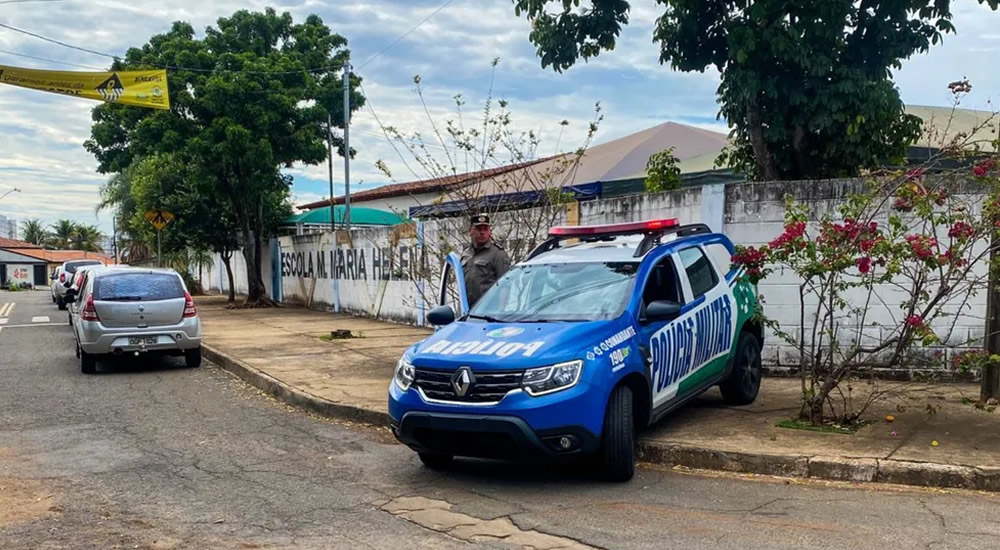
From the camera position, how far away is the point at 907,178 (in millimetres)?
6539

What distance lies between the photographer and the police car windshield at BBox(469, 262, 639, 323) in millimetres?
6027

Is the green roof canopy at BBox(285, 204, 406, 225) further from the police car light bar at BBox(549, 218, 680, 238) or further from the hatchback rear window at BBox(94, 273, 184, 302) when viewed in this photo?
the police car light bar at BBox(549, 218, 680, 238)

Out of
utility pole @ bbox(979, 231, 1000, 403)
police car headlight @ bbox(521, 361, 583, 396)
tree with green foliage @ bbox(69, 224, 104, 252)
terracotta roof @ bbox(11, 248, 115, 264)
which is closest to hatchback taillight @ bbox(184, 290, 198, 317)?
police car headlight @ bbox(521, 361, 583, 396)

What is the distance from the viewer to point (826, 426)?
6.64 m

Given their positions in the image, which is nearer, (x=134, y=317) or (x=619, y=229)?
(x=619, y=229)

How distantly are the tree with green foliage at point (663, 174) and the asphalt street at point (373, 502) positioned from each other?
6273 millimetres

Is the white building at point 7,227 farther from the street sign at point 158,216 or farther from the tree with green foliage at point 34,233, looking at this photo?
the street sign at point 158,216

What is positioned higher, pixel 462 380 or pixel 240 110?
pixel 240 110

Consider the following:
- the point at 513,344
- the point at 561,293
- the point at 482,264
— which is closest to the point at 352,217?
the point at 482,264

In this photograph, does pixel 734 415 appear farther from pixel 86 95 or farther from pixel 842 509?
pixel 86 95

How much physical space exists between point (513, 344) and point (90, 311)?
8.28 m

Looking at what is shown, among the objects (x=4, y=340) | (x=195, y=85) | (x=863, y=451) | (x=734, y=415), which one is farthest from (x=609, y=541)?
(x=195, y=85)

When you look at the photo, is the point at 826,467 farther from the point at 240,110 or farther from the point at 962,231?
the point at 240,110

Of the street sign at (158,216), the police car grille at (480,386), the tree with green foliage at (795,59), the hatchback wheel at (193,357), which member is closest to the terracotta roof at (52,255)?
the street sign at (158,216)
